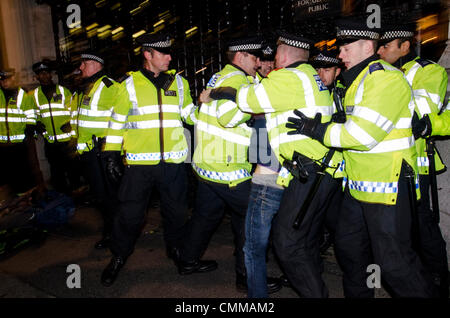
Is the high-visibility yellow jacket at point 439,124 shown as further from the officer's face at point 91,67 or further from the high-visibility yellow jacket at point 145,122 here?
the officer's face at point 91,67

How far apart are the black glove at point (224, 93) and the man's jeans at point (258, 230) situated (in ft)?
2.25

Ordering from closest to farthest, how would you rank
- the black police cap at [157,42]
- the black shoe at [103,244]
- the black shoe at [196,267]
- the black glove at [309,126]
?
the black glove at [309,126], the black police cap at [157,42], the black shoe at [196,267], the black shoe at [103,244]

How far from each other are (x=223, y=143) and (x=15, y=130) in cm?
476

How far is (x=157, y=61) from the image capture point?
11.4 feet

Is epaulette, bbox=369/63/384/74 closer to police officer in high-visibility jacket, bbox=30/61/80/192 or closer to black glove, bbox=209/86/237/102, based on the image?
black glove, bbox=209/86/237/102

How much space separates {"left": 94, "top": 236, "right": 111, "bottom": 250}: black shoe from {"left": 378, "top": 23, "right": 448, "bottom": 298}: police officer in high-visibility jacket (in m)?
3.37

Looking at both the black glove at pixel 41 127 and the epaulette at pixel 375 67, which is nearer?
the epaulette at pixel 375 67

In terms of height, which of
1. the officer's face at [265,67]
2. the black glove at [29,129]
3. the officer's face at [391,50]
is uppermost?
the officer's face at [391,50]

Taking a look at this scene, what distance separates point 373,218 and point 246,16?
10.8 ft

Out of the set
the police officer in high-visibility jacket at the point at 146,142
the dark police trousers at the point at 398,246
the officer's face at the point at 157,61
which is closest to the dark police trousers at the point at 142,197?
the police officer in high-visibility jacket at the point at 146,142

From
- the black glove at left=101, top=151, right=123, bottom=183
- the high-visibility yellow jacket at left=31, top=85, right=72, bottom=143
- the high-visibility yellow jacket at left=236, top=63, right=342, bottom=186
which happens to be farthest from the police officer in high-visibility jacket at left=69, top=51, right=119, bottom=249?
the high-visibility yellow jacket at left=236, top=63, right=342, bottom=186

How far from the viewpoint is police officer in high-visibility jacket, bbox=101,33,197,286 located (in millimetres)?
3371

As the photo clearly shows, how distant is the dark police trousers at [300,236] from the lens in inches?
94.7
